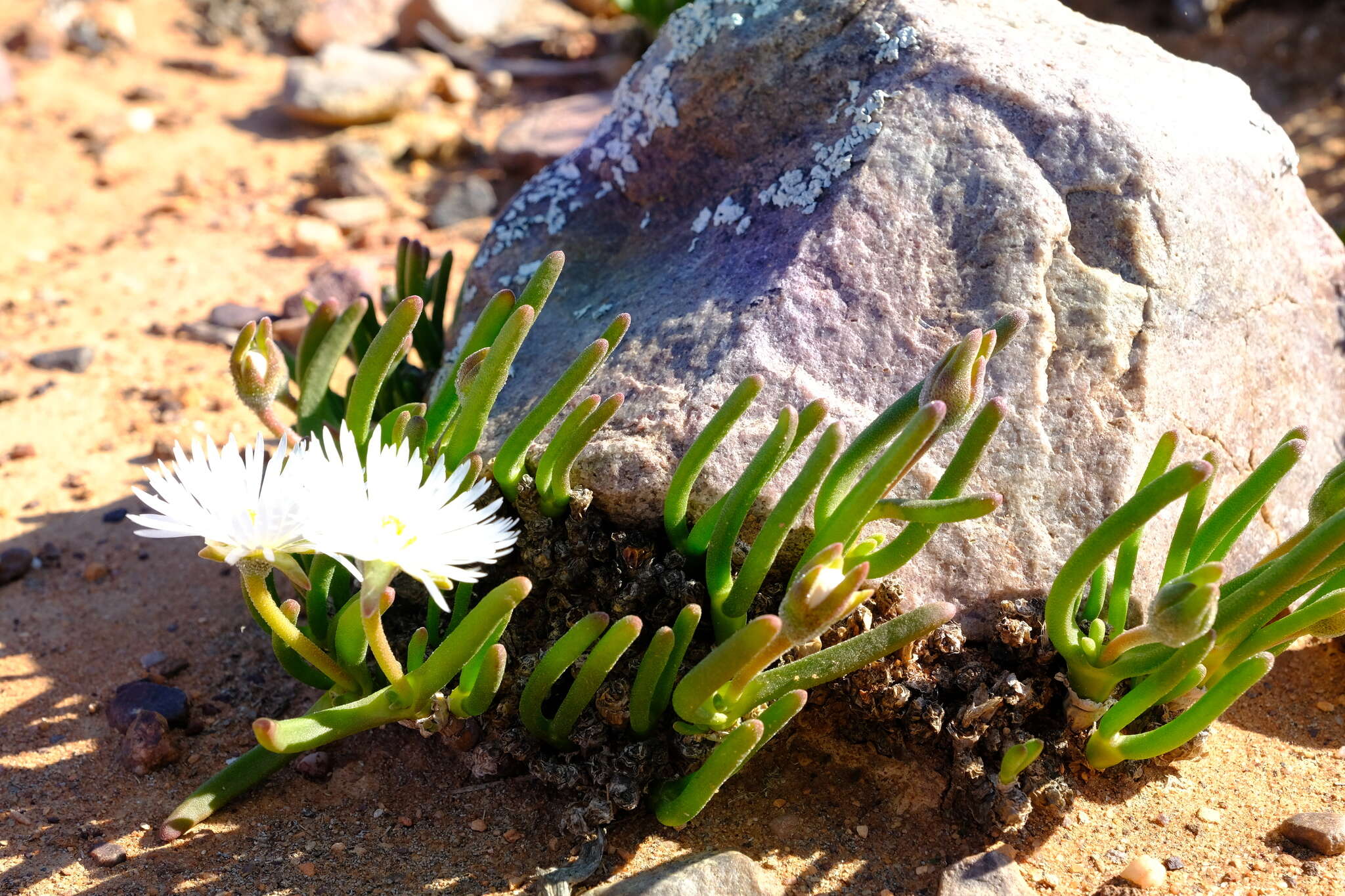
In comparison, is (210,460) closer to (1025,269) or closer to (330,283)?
(1025,269)

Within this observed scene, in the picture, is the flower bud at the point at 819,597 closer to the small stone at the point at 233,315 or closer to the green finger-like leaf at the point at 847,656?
the green finger-like leaf at the point at 847,656

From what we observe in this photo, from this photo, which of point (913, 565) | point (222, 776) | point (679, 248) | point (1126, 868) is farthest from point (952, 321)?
point (222, 776)

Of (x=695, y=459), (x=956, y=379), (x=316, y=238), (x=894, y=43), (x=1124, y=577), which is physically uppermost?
(x=894, y=43)

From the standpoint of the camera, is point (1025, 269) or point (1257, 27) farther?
point (1257, 27)

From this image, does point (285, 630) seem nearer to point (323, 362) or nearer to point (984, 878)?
point (323, 362)

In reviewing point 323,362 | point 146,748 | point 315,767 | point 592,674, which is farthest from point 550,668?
point 323,362

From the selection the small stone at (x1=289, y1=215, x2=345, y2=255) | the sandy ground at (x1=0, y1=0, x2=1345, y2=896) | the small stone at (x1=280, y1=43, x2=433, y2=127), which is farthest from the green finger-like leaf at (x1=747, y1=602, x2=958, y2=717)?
the small stone at (x1=280, y1=43, x2=433, y2=127)

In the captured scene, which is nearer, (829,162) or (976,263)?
(976,263)
